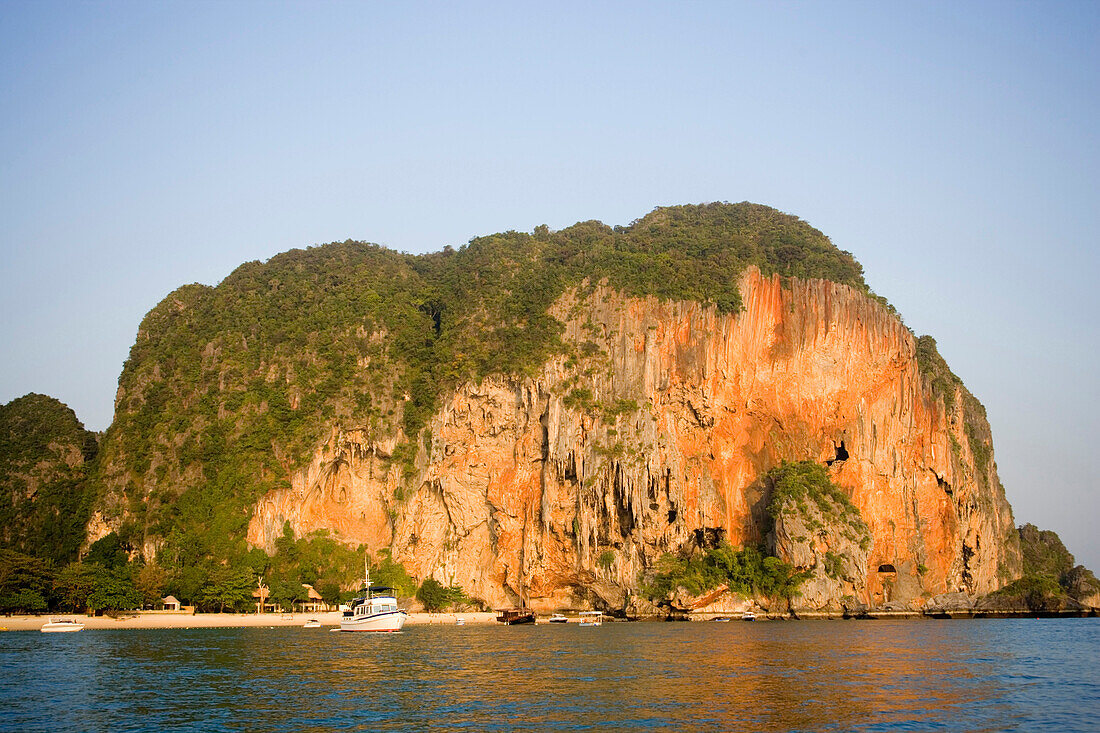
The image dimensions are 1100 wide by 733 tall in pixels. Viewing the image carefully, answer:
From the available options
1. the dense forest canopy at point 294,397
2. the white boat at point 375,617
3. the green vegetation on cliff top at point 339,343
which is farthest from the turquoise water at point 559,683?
the green vegetation on cliff top at point 339,343

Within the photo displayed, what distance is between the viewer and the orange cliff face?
8781cm

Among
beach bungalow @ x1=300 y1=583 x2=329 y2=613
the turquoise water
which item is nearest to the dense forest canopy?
beach bungalow @ x1=300 y1=583 x2=329 y2=613

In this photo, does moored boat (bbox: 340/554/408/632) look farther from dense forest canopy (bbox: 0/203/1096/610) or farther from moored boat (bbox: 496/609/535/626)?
dense forest canopy (bbox: 0/203/1096/610)

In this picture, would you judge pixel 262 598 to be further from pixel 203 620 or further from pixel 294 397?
pixel 294 397

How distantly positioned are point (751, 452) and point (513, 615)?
28.2m

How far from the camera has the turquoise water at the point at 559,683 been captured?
2920cm

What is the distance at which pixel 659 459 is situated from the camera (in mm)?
87688

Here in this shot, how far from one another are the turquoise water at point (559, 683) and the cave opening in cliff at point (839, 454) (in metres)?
30.5

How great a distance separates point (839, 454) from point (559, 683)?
61666 millimetres

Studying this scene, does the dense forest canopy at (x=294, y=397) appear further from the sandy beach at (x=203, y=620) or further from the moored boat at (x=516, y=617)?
the moored boat at (x=516, y=617)

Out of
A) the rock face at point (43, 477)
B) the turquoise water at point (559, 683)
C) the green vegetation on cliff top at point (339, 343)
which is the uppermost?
the green vegetation on cliff top at point (339, 343)

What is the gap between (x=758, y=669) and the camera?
133ft

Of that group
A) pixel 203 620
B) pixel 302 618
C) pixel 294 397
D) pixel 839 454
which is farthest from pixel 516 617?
pixel 294 397

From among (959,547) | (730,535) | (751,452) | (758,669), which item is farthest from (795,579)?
(758,669)
